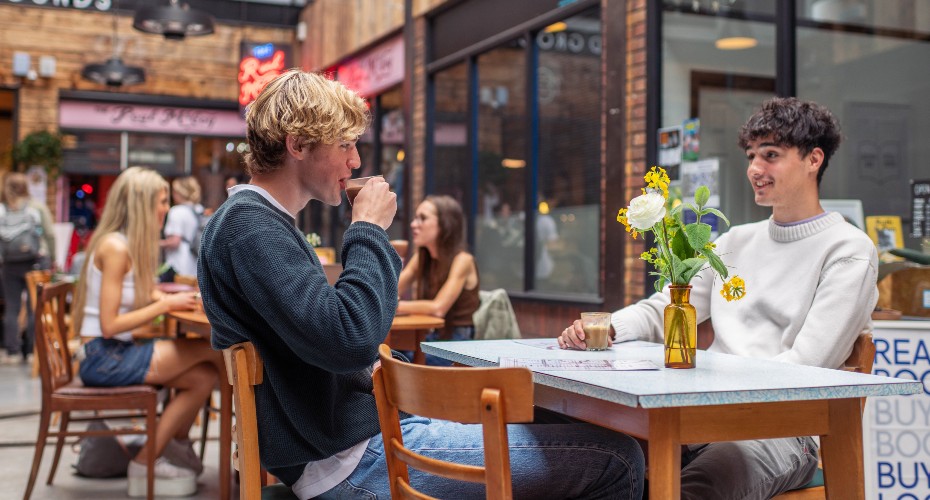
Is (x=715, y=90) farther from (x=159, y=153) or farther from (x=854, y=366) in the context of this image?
(x=159, y=153)

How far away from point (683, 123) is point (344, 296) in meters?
4.13

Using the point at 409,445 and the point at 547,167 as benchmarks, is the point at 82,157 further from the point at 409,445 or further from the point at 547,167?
the point at 409,445

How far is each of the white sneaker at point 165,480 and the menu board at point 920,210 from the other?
11.3ft

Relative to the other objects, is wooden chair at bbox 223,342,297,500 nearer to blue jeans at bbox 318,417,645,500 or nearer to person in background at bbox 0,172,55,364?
blue jeans at bbox 318,417,645,500

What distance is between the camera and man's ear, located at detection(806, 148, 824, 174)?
2656 millimetres

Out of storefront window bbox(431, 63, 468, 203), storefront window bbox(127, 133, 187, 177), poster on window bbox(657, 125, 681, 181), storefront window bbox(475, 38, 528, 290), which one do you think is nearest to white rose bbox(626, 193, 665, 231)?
poster on window bbox(657, 125, 681, 181)

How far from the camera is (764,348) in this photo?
102 inches

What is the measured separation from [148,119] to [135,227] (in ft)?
32.2

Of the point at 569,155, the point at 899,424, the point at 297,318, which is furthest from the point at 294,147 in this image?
the point at 569,155

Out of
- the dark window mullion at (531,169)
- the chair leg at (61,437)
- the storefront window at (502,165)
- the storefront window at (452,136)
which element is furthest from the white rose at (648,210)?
the storefront window at (452,136)

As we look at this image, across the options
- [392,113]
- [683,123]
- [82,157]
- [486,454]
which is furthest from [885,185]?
[82,157]

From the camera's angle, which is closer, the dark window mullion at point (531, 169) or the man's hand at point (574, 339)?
the man's hand at point (574, 339)

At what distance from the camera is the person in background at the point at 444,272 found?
482cm

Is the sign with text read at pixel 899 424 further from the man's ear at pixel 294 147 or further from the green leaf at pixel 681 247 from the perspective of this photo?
the man's ear at pixel 294 147
